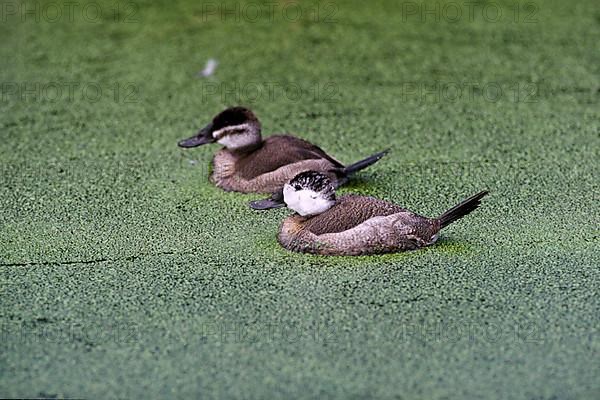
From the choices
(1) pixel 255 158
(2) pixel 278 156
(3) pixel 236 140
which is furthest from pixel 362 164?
(3) pixel 236 140

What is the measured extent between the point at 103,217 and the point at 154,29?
248cm

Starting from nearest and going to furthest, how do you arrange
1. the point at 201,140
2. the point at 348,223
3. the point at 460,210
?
1. the point at 348,223
2. the point at 460,210
3. the point at 201,140

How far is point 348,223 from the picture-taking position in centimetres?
402

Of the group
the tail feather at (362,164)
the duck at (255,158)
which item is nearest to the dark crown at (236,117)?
the duck at (255,158)

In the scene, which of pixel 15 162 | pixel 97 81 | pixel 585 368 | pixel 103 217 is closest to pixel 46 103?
pixel 97 81

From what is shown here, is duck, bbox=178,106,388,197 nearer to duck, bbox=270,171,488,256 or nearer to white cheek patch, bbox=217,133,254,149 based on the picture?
white cheek patch, bbox=217,133,254,149

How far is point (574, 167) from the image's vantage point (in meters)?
4.97

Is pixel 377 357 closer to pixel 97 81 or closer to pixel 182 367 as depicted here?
pixel 182 367

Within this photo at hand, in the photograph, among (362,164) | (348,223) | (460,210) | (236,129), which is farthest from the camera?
(236,129)

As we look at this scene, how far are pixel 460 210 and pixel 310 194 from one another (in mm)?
539

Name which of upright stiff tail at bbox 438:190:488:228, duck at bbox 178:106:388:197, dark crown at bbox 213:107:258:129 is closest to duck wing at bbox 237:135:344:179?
duck at bbox 178:106:388:197

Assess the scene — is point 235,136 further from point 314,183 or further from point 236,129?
point 314,183

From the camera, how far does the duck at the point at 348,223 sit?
4.00m

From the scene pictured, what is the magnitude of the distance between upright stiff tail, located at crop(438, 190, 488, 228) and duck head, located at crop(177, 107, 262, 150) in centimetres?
112
